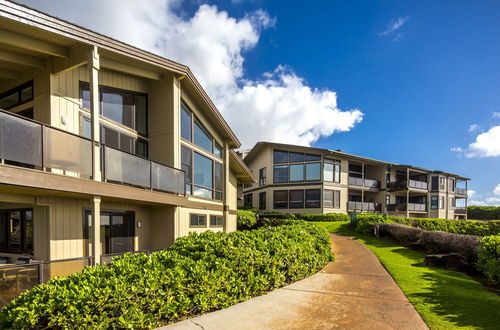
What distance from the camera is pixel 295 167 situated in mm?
35000

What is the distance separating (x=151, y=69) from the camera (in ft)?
37.0

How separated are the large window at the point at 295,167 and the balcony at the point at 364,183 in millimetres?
5314

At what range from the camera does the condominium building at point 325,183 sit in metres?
33.9

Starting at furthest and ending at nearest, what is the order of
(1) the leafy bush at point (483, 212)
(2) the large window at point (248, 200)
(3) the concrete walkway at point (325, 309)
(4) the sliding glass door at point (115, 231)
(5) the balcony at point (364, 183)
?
(1) the leafy bush at point (483, 212)
(2) the large window at point (248, 200)
(5) the balcony at point (364, 183)
(4) the sliding glass door at point (115, 231)
(3) the concrete walkway at point (325, 309)

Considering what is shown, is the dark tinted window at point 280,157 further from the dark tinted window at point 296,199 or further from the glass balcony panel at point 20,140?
the glass balcony panel at point 20,140

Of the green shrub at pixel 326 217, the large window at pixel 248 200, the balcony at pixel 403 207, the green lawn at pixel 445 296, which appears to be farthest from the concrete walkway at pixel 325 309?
the balcony at pixel 403 207

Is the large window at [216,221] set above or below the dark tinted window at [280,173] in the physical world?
below

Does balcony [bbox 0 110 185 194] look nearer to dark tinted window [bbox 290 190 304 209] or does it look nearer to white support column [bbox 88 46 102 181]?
white support column [bbox 88 46 102 181]

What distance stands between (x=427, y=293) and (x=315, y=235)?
4.44m

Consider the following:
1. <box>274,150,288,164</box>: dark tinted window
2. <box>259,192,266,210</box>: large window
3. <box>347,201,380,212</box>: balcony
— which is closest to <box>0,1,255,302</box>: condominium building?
<box>274,150,288,164</box>: dark tinted window

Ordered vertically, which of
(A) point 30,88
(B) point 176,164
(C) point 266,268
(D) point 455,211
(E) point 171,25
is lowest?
(D) point 455,211

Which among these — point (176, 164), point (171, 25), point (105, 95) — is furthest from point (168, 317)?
point (171, 25)

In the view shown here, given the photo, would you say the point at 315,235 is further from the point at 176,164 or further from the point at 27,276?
the point at 27,276

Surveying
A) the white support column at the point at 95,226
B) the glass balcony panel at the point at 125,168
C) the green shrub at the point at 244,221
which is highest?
the glass balcony panel at the point at 125,168
